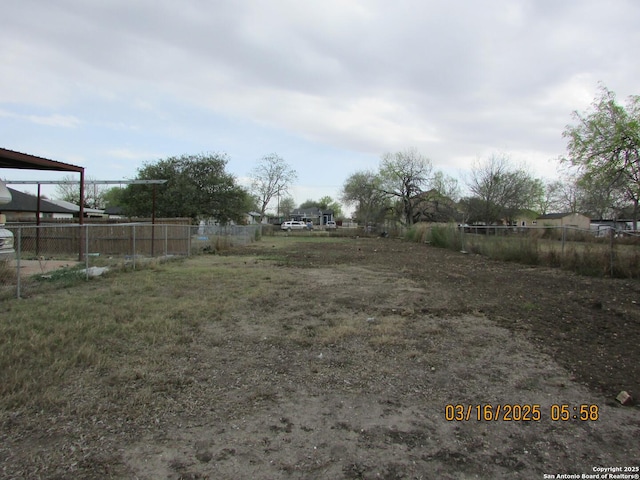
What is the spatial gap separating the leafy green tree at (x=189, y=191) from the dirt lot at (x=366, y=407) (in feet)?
74.5

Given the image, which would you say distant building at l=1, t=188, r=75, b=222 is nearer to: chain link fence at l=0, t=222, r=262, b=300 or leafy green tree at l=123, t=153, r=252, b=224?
leafy green tree at l=123, t=153, r=252, b=224

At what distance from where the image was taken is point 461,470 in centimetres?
239

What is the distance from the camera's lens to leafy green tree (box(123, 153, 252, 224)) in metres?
27.0

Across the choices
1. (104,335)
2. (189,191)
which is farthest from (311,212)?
(104,335)

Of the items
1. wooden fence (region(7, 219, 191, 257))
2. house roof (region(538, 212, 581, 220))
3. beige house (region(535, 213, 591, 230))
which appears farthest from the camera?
house roof (region(538, 212, 581, 220))

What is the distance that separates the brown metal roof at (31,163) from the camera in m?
10.5

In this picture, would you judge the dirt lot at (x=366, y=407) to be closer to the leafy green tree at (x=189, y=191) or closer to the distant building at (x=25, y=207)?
the leafy green tree at (x=189, y=191)

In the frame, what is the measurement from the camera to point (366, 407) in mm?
3209

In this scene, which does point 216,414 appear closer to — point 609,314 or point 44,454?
point 44,454

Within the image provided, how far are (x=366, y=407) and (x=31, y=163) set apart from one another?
13.5 m

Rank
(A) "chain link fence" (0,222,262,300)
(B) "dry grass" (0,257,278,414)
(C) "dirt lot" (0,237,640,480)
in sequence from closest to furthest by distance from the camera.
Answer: (C) "dirt lot" (0,237,640,480) < (B) "dry grass" (0,257,278,414) < (A) "chain link fence" (0,222,262,300)

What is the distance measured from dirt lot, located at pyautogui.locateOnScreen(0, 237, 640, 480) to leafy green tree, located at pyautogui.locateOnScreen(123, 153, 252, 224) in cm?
2270

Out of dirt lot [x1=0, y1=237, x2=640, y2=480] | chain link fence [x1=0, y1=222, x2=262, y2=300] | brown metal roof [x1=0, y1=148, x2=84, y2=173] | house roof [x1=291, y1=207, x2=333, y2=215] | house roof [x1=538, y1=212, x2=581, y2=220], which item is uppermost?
house roof [x1=291, y1=207, x2=333, y2=215]

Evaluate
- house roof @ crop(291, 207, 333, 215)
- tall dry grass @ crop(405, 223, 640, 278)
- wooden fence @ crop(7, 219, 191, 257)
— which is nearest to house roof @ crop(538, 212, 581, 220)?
house roof @ crop(291, 207, 333, 215)
